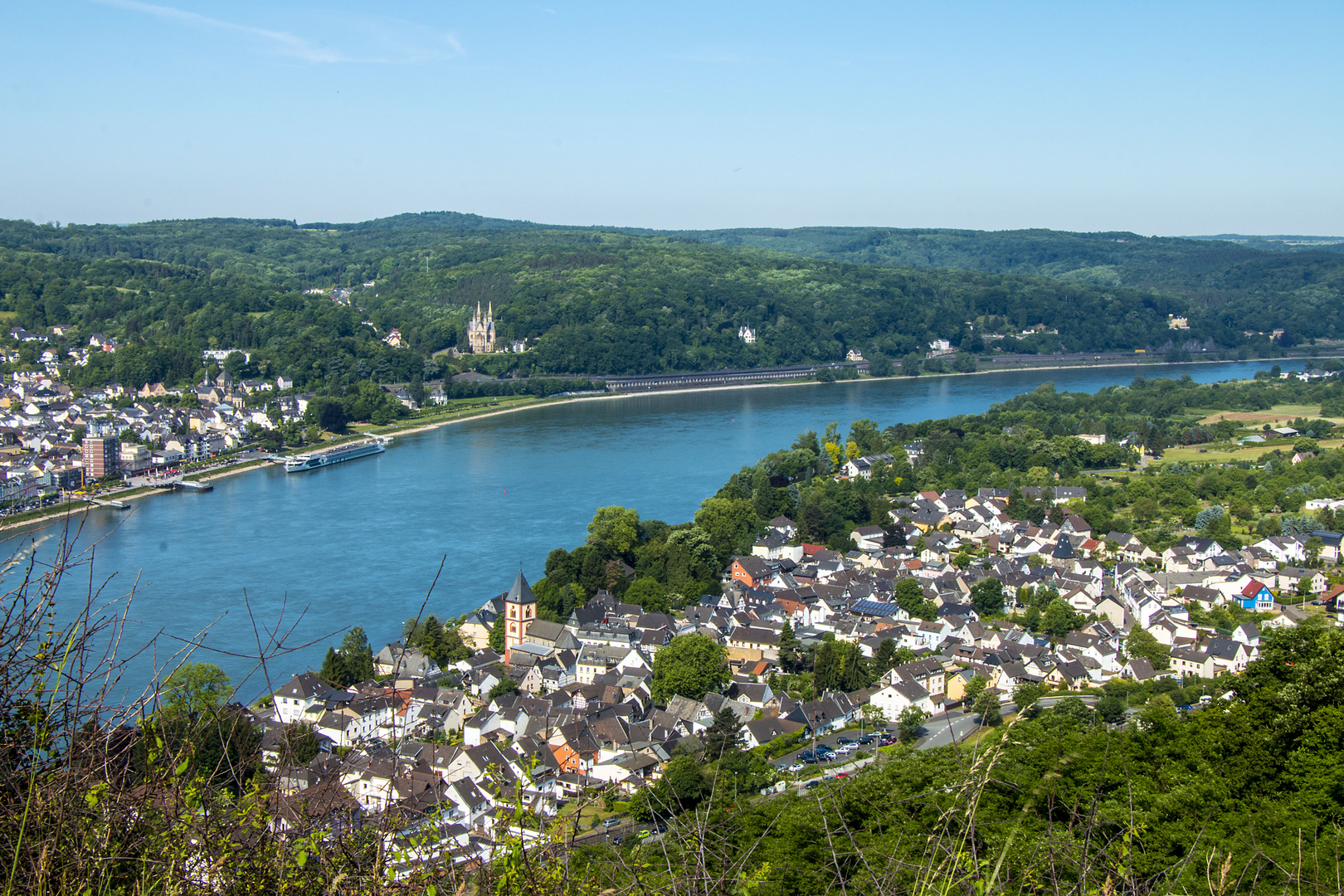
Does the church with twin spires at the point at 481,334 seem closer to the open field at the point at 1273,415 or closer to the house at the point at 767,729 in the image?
the open field at the point at 1273,415

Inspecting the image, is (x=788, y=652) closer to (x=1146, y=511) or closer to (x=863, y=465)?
(x=1146, y=511)

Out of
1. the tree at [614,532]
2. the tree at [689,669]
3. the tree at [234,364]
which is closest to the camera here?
the tree at [689,669]

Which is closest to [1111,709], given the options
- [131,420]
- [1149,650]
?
Result: [1149,650]

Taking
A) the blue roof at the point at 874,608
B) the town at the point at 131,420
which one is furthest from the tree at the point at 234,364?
the blue roof at the point at 874,608

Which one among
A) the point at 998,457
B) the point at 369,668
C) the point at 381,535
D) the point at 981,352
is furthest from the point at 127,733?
the point at 981,352

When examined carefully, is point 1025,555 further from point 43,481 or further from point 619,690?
point 43,481

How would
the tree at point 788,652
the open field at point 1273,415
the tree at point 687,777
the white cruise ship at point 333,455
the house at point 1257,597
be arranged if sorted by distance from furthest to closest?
the open field at point 1273,415, the white cruise ship at point 333,455, the house at point 1257,597, the tree at point 788,652, the tree at point 687,777
